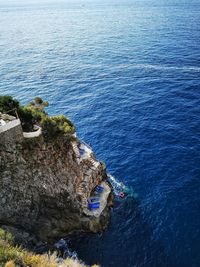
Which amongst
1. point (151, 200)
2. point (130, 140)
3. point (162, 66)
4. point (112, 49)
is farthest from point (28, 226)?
point (112, 49)

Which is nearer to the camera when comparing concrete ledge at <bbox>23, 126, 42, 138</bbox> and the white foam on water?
concrete ledge at <bbox>23, 126, 42, 138</bbox>

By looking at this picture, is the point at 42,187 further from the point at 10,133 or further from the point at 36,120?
the point at 36,120

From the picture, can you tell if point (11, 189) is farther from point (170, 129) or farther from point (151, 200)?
point (170, 129)

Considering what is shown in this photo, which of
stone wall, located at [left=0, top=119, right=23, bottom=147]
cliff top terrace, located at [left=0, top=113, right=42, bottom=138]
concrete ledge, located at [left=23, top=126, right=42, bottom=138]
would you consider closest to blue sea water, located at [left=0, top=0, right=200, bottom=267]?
concrete ledge, located at [left=23, top=126, right=42, bottom=138]

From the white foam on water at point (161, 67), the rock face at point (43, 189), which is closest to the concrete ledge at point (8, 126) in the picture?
the rock face at point (43, 189)

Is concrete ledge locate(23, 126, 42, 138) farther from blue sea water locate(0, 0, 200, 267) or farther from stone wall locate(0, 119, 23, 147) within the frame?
blue sea water locate(0, 0, 200, 267)

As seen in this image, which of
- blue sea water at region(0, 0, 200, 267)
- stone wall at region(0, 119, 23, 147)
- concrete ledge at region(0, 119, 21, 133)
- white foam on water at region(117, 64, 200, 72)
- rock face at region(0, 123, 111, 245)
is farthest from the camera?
white foam on water at region(117, 64, 200, 72)

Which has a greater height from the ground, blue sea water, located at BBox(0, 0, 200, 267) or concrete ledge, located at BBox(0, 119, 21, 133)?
concrete ledge, located at BBox(0, 119, 21, 133)
